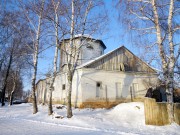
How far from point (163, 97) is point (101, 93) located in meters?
8.76

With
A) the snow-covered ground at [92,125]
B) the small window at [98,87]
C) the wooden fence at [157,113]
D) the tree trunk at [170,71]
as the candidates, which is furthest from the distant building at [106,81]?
the tree trunk at [170,71]

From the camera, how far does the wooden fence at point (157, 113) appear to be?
37.0 feet

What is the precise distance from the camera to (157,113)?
11430 millimetres

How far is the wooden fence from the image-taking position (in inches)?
444

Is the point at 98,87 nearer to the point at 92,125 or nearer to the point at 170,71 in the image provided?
the point at 92,125

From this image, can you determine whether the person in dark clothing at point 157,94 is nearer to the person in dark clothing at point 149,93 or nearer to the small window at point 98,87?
the person in dark clothing at point 149,93

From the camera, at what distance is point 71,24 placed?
13.9m

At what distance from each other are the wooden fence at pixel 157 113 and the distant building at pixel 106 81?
8.17m

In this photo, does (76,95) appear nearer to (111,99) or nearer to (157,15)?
(111,99)

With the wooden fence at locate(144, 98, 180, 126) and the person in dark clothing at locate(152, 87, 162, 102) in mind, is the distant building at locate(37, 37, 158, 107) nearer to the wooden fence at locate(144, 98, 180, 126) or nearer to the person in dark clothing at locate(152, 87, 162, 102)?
the person in dark clothing at locate(152, 87, 162, 102)

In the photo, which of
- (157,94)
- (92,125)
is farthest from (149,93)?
(92,125)

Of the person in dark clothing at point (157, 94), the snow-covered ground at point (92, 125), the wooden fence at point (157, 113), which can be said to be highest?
the person in dark clothing at point (157, 94)

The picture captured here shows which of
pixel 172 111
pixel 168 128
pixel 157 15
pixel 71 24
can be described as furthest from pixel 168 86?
pixel 71 24

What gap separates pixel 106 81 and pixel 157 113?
11.5 m
